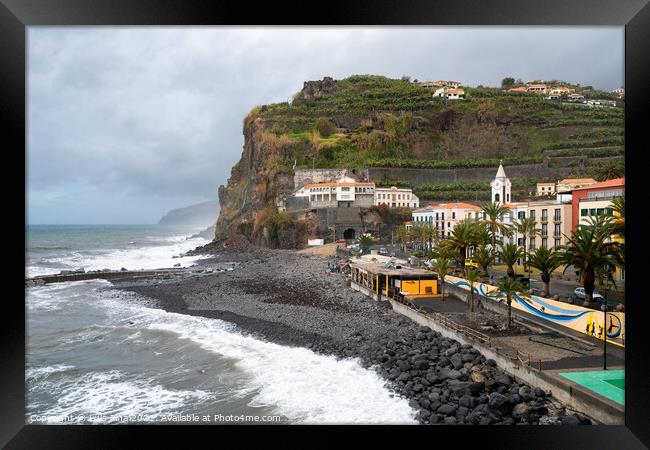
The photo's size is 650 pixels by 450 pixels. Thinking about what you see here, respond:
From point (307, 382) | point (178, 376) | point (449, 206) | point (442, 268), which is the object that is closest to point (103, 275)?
point (178, 376)

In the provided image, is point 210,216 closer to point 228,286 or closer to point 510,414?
point 228,286

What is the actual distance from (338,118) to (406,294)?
10.1 m

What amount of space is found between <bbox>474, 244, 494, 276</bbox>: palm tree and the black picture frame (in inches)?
178

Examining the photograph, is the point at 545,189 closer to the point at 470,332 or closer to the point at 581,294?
the point at 581,294

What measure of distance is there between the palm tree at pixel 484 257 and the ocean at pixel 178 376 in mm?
3863

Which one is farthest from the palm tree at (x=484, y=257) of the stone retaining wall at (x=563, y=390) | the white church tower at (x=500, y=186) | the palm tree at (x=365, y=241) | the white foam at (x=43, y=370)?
the white foam at (x=43, y=370)

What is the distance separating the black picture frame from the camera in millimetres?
3229

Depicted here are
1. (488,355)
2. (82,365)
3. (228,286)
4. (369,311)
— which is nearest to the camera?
(488,355)

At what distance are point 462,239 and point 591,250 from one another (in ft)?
10.5

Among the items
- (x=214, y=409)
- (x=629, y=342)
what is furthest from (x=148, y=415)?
(x=629, y=342)

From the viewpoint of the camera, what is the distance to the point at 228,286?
446 inches

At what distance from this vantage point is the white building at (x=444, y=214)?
10522 millimetres

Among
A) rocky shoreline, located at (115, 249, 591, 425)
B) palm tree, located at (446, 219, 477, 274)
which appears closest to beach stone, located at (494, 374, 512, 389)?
rocky shoreline, located at (115, 249, 591, 425)

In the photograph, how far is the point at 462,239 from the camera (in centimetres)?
898
